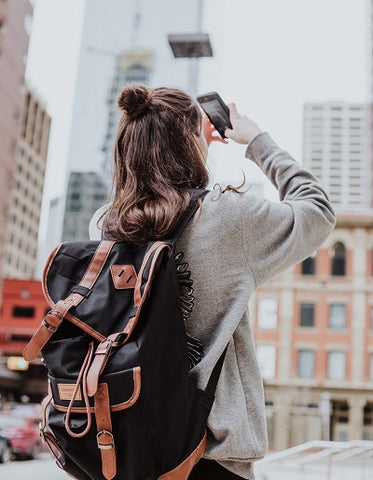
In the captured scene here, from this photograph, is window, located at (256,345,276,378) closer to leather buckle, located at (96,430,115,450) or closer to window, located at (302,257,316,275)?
window, located at (302,257,316,275)

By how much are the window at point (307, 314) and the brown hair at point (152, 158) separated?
18451 millimetres

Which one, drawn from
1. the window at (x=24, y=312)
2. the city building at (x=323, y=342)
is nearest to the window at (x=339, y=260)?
the city building at (x=323, y=342)

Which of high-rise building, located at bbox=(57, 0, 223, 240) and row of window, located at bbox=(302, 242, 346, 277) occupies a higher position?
high-rise building, located at bbox=(57, 0, 223, 240)

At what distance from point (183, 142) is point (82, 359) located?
337mm

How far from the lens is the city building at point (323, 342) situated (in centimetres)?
1792

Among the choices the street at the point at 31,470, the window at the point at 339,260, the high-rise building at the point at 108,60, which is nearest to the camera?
the high-rise building at the point at 108,60

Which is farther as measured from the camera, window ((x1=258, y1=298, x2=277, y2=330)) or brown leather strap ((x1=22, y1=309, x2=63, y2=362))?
window ((x1=258, y1=298, x2=277, y2=330))

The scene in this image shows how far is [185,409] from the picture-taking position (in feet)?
2.29

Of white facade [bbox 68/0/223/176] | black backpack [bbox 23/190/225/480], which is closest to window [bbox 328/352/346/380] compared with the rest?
white facade [bbox 68/0/223/176]

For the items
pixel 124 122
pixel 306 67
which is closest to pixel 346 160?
pixel 306 67

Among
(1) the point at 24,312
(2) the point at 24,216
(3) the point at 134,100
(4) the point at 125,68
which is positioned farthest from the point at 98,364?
(2) the point at 24,216

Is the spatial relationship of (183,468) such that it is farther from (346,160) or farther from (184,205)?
(346,160)

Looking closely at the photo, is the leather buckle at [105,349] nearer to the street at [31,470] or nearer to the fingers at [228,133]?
the fingers at [228,133]

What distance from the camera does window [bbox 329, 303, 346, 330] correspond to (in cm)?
1873
